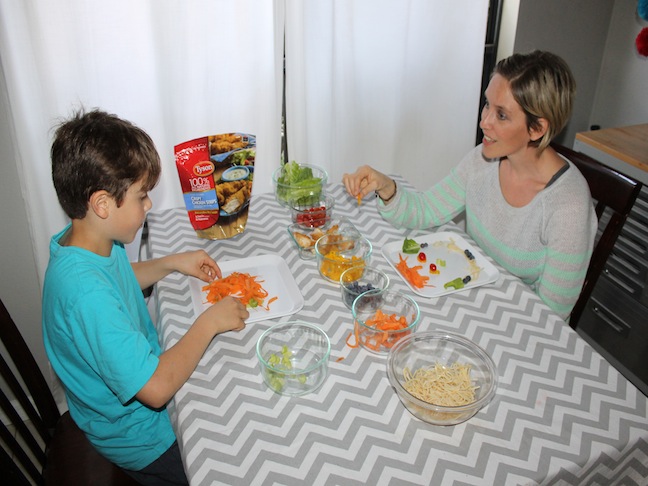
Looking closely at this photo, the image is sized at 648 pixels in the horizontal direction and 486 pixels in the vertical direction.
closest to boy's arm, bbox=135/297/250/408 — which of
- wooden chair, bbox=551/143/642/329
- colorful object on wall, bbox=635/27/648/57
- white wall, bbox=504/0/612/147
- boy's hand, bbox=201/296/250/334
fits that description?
boy's hand, bbox=201/296/250/334

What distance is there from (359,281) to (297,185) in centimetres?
46

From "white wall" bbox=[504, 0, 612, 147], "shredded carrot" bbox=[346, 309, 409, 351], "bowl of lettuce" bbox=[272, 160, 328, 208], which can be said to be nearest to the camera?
"shredded carrot" bbox=[346, 309, 409, 351]

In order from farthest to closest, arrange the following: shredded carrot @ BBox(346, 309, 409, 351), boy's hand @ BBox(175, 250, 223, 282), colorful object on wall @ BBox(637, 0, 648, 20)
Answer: colorful object on wall @ BBox(637, 0, 648, 20)
boy's hand @ BBox(175, 250, 223, 282)
shredded carrot @ BBox(346, 309, 409, 351)

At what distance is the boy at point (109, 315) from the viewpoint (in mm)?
1092

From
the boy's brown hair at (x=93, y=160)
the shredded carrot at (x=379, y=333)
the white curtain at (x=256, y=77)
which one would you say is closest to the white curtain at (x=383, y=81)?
the white curtain at (x=256, y=77)

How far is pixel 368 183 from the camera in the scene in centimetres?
165

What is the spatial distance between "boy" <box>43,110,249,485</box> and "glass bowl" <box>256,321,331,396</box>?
92 millimetres

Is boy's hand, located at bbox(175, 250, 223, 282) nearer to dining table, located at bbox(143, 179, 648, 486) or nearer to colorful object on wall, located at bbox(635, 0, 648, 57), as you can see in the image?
dining table, located at bbox(143, 179, 648, 486)

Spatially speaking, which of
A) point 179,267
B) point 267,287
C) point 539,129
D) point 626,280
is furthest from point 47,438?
point 626,280

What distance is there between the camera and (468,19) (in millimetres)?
2412

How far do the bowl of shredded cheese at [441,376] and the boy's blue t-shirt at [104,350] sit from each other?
0.52 meters

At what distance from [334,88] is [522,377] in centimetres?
154

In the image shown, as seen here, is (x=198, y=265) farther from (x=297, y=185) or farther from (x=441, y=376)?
(x=441, y=376)

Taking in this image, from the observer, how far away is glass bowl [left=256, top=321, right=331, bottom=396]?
44.6 inches
